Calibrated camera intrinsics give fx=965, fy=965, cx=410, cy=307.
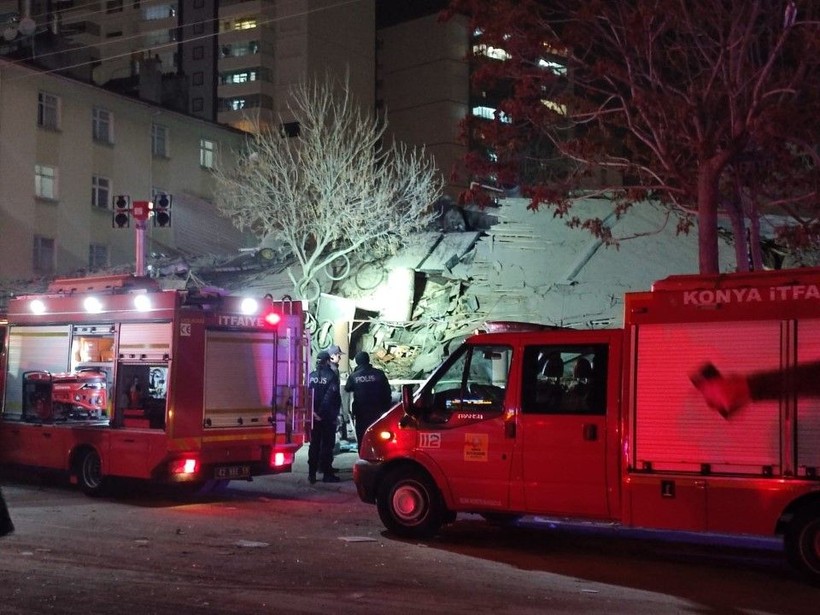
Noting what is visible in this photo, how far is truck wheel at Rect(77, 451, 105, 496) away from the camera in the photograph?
12176 mm

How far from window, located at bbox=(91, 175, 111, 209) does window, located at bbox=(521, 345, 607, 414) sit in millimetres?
29872

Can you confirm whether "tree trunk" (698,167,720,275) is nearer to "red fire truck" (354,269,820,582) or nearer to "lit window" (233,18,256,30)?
"red fire truck" (354,269,820,582)

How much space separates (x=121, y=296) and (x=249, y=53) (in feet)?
190

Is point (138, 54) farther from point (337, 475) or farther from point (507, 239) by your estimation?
point (337, 475)

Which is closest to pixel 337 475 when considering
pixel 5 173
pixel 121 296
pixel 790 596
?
pixel 121 296

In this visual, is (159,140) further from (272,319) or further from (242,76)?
(242,76)

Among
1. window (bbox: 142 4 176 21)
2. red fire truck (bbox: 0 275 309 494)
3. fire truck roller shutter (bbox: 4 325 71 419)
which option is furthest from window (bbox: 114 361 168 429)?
window (bbox: 142 4 176 21)

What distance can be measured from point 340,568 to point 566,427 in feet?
7.77

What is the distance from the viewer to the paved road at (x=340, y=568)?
22.4 feet

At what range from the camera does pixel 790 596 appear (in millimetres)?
7371

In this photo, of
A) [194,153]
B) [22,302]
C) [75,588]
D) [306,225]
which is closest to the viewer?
[75,588]

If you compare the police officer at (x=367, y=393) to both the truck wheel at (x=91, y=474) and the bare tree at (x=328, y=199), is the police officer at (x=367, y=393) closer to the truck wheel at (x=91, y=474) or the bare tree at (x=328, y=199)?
the truck wheel at (x=91, y=474)

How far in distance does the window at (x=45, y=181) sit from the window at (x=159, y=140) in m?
4.59

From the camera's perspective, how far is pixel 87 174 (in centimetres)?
3531
